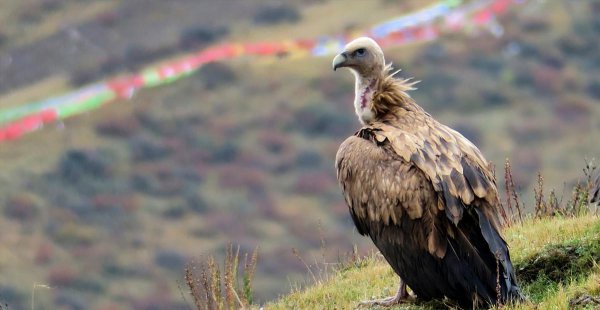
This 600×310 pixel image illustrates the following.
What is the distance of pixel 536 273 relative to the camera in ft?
35.6

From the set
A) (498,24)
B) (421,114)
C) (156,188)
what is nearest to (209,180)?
(156,188)

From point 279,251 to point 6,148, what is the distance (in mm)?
20368

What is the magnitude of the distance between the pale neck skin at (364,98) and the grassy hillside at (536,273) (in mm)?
1568

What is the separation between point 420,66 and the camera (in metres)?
89.7

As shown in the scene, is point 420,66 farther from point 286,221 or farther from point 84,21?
point 84,21

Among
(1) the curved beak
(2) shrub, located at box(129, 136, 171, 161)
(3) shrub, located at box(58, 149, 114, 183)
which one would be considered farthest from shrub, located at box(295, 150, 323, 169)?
(1) the curved beak

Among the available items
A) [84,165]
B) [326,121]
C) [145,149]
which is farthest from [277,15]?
[84,165]

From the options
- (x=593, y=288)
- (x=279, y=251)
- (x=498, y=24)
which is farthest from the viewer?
(x=498, y=24)

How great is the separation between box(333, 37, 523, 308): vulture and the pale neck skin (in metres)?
0.49

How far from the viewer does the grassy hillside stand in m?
9.90

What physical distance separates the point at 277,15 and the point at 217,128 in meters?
17.1

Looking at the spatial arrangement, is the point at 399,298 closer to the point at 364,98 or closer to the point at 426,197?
the point at 426,197

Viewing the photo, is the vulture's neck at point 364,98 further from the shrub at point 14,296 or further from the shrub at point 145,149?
the shrub at point 145,149

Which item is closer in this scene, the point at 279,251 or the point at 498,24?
the point at 279,251
